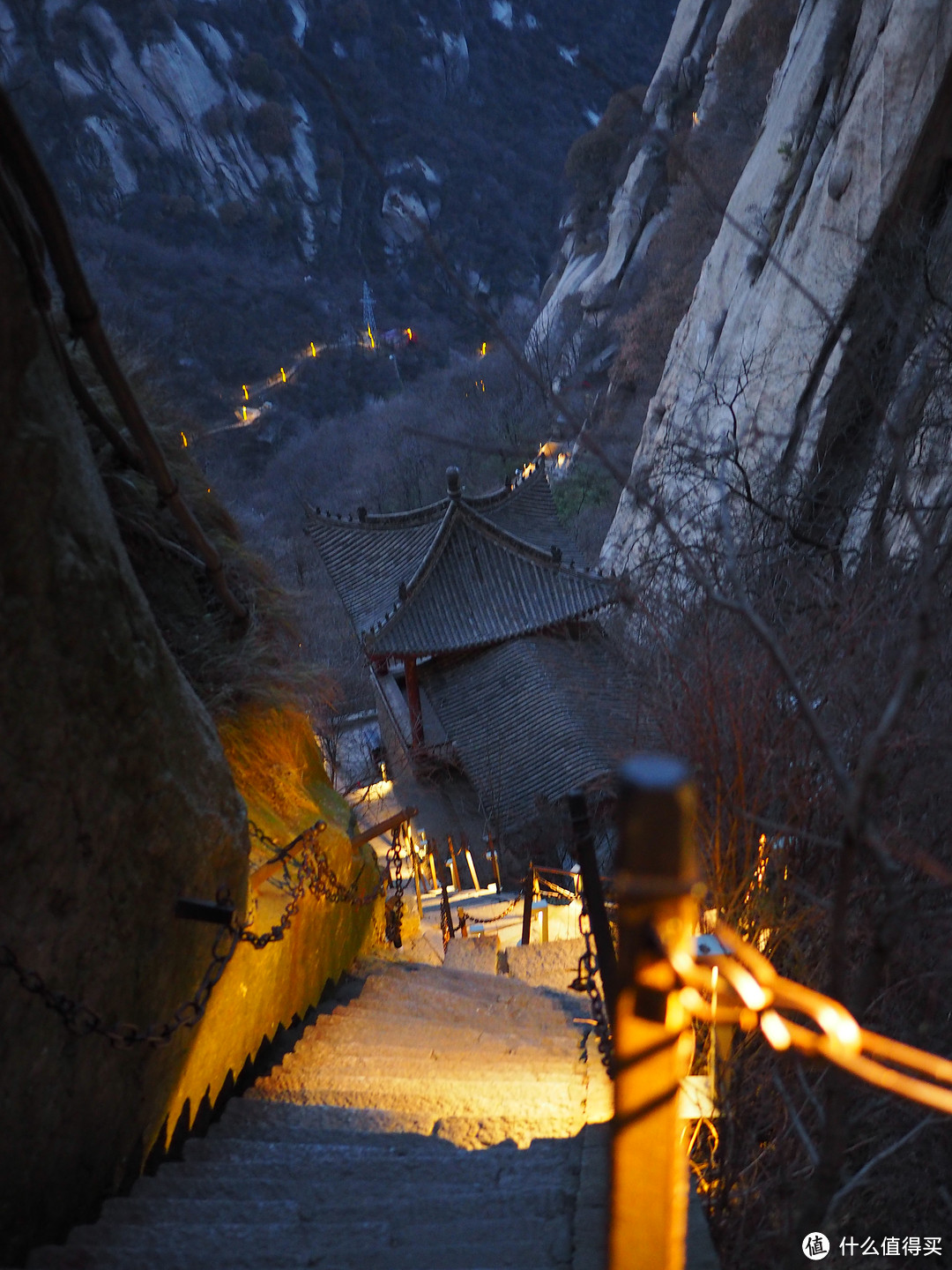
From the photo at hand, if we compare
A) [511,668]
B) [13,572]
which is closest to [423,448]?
[511,668]

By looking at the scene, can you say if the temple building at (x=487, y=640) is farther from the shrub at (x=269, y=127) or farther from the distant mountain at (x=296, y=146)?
the shrub at (x=269, y=127)

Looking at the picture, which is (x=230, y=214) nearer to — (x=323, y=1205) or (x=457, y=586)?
(x=457, y=586)

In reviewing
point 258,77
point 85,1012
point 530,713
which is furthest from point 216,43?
point 85,1012

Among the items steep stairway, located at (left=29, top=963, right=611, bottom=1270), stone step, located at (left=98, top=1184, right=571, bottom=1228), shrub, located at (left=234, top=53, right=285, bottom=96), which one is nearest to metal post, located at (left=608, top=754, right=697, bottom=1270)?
steep stairway, located at (left=29, top=963, right=611, bottom=1270)

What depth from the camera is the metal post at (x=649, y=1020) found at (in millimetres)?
1021

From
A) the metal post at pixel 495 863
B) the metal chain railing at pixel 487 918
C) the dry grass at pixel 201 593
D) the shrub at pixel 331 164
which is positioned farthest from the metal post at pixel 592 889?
the shrub at pixel 331 164

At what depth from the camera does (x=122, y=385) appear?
11.2 ft

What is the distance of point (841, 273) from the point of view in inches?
523

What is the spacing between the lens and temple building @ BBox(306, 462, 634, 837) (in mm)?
15609

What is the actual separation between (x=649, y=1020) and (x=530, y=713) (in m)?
15.1

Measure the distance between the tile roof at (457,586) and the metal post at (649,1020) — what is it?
14.8m

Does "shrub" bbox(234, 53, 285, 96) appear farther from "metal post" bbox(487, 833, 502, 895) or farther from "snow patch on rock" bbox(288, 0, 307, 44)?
"metal post" bbox(487, 833, 502, 895)

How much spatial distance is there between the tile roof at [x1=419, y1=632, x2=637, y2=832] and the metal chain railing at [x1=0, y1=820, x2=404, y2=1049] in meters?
9.31

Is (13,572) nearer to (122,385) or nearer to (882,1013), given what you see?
(122,385)
